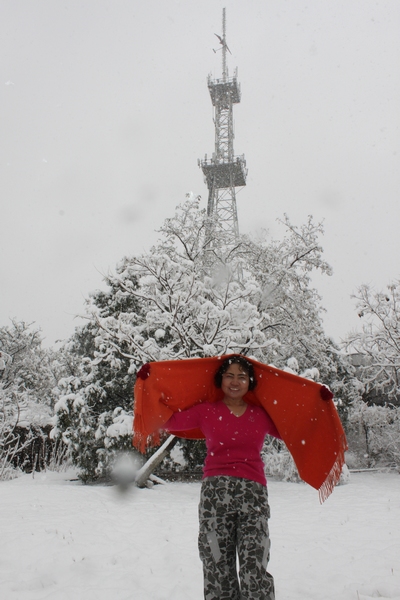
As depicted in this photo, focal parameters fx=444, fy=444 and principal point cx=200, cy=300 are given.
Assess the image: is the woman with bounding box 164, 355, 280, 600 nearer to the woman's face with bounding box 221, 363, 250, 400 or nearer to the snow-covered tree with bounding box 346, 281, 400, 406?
the woman's face with bounding box 221, 363, 250, 400

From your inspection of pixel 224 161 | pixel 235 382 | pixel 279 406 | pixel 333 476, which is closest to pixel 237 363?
pixel 235 382

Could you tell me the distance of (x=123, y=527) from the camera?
5.62 metres

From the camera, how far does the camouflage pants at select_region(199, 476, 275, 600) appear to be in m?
2.45

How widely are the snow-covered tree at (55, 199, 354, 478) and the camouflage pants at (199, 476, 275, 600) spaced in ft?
21.1

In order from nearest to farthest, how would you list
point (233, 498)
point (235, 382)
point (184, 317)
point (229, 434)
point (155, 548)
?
point (233, 498)
point (229, 434)
point (235, 382)
point (155, 548)
point (184, 317)

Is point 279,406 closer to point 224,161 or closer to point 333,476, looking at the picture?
point 333,476

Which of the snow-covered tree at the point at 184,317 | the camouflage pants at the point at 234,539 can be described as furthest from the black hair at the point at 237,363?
the snow-covered tree at the point at 184,317

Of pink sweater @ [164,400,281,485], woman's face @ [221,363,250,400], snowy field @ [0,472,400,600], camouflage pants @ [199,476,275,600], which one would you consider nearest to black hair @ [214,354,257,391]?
woman's face @ [221,363,250,400]

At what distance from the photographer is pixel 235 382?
2.94 m

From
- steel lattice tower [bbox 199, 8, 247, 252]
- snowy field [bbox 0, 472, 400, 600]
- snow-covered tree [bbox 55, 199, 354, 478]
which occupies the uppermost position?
steel lattice tower [bbox 199, 8, 247, 252]

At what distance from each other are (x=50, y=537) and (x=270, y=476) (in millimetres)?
8961

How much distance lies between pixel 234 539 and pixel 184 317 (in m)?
8.09

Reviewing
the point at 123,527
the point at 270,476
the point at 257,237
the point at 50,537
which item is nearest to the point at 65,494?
the point at 123,527

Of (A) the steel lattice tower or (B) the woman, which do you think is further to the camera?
(A) the steel lattice tower
